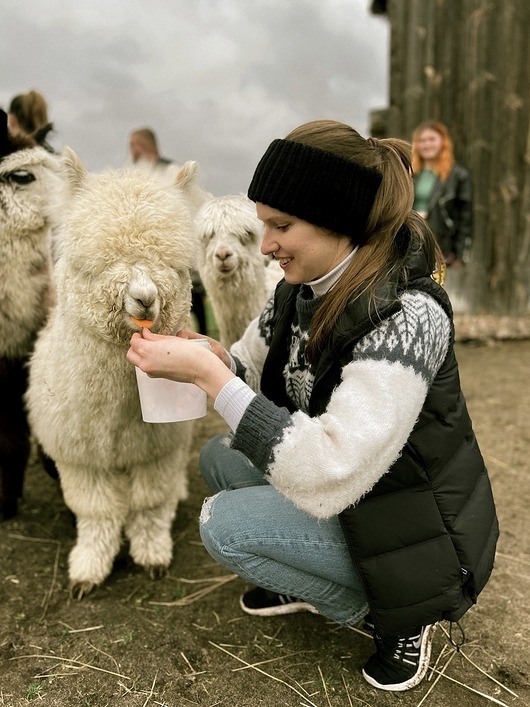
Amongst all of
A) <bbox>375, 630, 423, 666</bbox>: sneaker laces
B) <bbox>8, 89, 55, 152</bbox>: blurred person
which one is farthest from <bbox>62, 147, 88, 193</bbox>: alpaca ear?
<bbox>8, 89, 55, 152</bbox>: blurred person

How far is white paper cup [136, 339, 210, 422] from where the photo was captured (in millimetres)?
1692

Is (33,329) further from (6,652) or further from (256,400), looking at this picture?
(256,400)

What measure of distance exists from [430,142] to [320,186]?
4326 mm

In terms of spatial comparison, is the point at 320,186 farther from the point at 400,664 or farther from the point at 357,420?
the point at 400,664

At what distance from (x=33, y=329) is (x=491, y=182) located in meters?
5.16

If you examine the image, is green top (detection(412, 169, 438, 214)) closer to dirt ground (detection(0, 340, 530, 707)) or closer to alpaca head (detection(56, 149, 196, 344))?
dirt ground (detection(0, 340, 530, 707))

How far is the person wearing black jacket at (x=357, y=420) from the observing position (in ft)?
4.73

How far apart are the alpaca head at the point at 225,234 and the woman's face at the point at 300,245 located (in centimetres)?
99

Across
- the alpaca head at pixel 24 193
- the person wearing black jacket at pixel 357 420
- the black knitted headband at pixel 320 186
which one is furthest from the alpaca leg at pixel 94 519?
the black knitted headband at pixel 320 186

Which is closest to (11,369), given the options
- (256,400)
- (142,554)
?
(142,554)

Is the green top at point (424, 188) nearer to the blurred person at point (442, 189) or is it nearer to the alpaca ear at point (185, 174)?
the blurred person at point (442, 189)

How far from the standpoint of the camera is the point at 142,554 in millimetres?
2469

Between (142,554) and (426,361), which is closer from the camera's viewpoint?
(426,361)

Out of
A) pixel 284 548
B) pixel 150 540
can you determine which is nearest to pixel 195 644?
pixel 150 540
